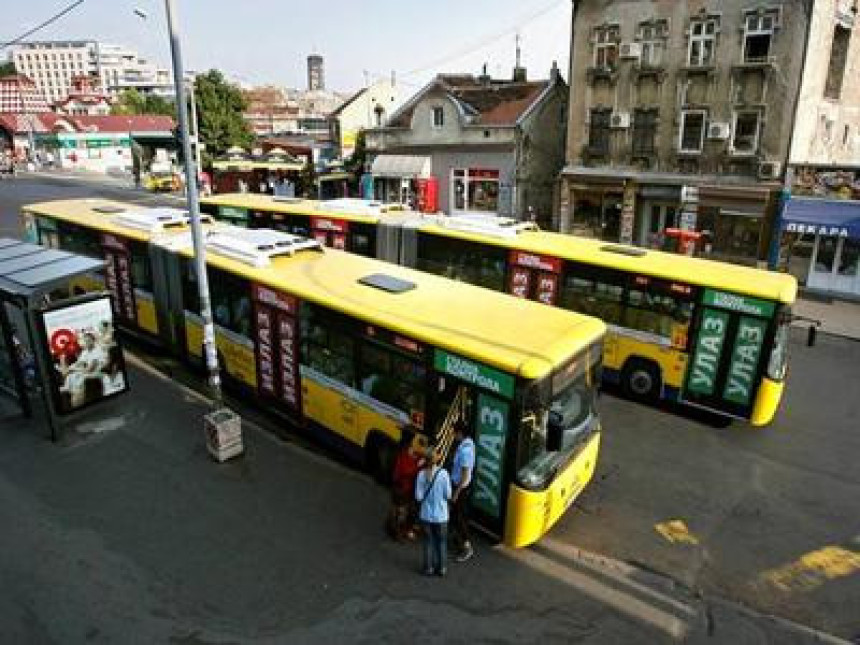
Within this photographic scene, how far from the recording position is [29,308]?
920cm

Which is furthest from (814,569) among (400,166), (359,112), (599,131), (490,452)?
(359,112)

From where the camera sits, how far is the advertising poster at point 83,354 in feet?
31.9

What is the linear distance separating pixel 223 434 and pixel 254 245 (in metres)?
3.43

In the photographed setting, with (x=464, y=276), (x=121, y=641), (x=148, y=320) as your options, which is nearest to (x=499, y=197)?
(x=464, y=276)

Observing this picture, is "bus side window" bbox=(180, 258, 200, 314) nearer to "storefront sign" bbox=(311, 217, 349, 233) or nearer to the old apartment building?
"storefront sign" bbox=(311, 217, 349, 233)

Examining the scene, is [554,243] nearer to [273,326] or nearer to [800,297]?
[273,326]

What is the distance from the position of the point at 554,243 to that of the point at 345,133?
121 ft

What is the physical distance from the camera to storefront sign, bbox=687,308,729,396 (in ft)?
33.7

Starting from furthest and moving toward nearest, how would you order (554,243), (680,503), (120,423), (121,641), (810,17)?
(810,17) < (554,243) < (120,423) < (680,503) < (121,641)

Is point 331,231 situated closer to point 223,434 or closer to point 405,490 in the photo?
point 223,434

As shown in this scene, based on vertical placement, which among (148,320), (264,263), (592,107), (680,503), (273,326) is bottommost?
(680,503)

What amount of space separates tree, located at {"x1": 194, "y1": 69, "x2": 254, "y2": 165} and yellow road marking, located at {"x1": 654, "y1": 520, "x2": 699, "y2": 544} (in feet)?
157

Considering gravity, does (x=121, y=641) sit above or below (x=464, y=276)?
below

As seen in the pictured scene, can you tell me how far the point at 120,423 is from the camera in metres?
10.4
